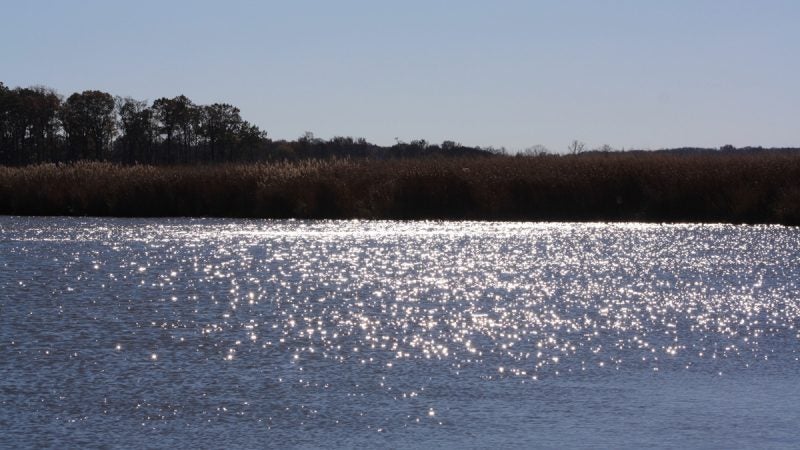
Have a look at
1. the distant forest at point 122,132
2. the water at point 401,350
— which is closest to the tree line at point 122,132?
the distant forest at point 122,132

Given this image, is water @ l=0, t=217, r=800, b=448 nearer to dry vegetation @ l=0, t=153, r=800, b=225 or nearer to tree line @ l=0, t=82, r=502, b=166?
dry vegetation @ l=0, t=153, r=800, b=225

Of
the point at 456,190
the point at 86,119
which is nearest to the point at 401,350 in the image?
the point at 456,190

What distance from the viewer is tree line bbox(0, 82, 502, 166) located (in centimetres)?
7550

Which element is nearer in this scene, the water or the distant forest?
the water

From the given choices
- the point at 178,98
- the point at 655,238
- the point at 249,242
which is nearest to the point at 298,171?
the point at 249,242

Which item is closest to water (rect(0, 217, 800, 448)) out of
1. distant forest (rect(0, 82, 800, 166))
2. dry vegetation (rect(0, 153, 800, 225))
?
dry vegetation (rect(0, 153, 800, 225))

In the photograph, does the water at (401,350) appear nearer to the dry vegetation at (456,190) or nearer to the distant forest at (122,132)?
the dry vegetation at (456,190)

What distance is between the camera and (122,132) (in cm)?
7819

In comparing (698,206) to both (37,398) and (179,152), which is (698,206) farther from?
(179,152)

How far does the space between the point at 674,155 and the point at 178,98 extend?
54165 mm

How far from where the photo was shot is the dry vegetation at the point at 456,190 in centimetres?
2814

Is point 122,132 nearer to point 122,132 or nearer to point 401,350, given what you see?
point 122,132

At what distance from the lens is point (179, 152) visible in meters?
83.0

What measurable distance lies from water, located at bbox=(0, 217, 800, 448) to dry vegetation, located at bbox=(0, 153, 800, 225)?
8.65 meters
